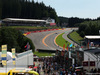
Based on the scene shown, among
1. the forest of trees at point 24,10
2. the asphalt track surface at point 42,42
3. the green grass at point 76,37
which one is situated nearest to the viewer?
the asphalt track surface at point 42,42

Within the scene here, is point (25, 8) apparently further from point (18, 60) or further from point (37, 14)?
point (18, 60)

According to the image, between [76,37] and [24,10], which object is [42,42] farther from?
[24,10]

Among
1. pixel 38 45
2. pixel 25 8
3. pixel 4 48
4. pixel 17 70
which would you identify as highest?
pixel 25 8

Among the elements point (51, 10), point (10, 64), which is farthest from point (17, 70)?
point (51, 10)

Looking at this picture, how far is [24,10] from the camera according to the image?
428ft

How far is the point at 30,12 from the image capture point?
13275 cm

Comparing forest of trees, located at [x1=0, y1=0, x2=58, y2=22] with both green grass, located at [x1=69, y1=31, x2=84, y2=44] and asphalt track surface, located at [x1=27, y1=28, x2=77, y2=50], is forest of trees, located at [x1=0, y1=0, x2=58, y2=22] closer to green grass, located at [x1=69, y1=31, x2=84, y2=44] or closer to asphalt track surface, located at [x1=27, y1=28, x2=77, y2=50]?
asphalt track surface, located at [x1=27, y1=28, x2=77, y2=50]

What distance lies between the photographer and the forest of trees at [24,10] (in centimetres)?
11200

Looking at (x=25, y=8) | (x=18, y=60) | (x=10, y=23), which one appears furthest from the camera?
(x=25, y=8)

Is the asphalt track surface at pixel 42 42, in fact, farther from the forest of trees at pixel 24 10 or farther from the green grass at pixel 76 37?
the forest of trees at pixel 24 10

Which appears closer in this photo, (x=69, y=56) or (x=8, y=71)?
(x=8, y=71)

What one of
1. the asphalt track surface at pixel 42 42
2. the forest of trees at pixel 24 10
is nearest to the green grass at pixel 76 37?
the asphalt track surface at pixel 42 42

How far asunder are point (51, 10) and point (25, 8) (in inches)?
1243

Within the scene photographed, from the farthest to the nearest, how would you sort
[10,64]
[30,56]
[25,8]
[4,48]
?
[25,8], [30,56], [10,64], [4,48]
